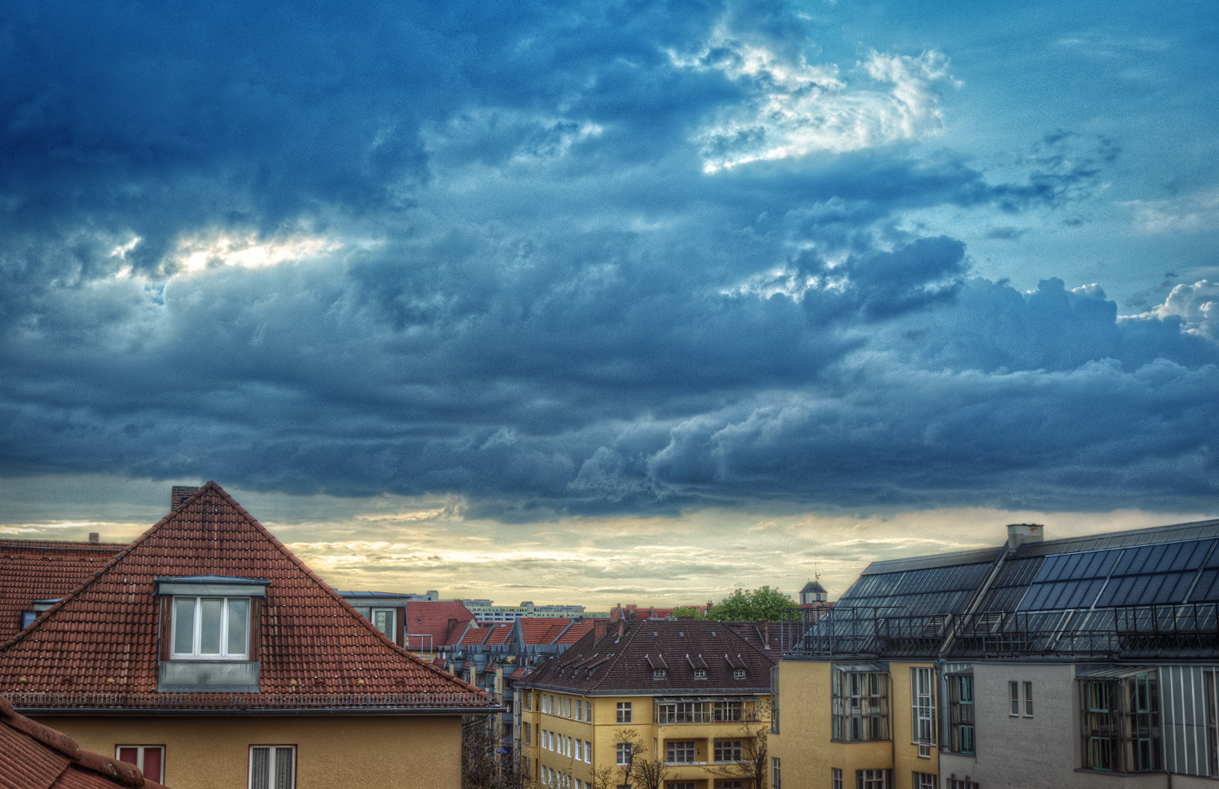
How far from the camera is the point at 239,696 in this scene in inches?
771

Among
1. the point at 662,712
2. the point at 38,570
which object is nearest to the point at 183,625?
the point at 38,570

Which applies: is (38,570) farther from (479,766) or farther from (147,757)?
(479,766)

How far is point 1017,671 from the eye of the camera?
43.1 meters

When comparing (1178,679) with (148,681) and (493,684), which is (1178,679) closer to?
(148,681)

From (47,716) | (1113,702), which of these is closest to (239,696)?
(47,716)

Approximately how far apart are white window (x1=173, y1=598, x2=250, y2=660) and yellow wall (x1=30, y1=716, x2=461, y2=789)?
1.23 m

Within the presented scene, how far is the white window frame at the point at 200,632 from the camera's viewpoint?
65.1ft

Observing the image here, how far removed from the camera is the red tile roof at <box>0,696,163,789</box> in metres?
8.30

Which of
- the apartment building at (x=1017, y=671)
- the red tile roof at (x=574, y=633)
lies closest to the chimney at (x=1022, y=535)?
the apartment building at (x=1017, y=671)

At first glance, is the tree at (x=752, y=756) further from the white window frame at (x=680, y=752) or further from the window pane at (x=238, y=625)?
the window pane at (x=238, y=625)

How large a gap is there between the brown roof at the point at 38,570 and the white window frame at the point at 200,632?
37.0 feet

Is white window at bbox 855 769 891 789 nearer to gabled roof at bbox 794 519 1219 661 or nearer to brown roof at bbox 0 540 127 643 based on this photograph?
gabled roof at bbox 794 519 1219 661

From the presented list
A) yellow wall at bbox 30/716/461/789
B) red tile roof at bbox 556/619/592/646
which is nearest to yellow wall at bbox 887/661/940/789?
yellow wall at bbox 30/716/461/789

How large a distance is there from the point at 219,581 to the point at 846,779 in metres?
39.0
